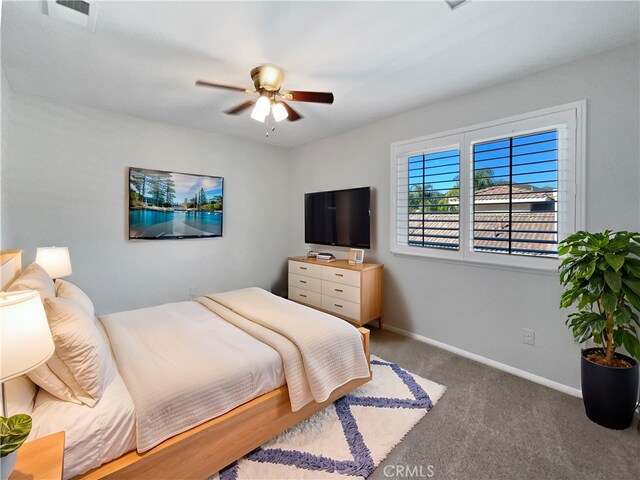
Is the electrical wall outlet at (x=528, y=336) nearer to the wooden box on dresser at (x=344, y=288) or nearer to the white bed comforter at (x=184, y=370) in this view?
the wooden box on dresser at (x=344, y=288)

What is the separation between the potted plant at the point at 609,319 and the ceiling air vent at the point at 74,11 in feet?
10.7

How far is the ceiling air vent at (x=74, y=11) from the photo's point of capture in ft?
5.43

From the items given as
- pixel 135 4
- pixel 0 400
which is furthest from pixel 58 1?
pixel 0 400

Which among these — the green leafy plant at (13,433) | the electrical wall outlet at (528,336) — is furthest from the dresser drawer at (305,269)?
the green leafy plant at (13,433)

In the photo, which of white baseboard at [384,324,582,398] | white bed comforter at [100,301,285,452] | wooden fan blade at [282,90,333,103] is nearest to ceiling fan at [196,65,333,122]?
wooden fan blade at [282,90,333,103]

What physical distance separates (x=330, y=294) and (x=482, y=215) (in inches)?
73.4

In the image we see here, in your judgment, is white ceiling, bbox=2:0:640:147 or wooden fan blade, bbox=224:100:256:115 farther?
wooden fan blade, bbox=224:100:256:115

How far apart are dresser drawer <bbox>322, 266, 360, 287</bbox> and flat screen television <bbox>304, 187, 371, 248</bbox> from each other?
440mm

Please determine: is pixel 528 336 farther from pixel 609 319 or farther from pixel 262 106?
pixel 262 106

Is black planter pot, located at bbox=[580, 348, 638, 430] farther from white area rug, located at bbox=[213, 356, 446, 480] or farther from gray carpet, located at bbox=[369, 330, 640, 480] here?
white area rug, located at bbox=[213, 356, 446, 480]

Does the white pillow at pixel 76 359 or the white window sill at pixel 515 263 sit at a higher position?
the white window sill at pixel 515 263

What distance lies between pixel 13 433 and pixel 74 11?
2.15 meters

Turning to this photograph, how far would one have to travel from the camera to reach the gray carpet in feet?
5.25

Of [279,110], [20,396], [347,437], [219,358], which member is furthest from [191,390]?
[279,110]
